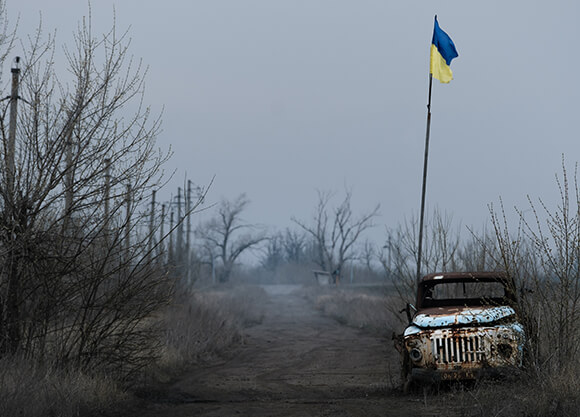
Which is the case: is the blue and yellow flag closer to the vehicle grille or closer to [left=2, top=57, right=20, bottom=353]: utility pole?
the vehicle grille

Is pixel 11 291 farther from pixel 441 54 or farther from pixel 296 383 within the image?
pixel 441 54

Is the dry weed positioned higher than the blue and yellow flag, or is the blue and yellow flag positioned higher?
the blue and yellow flag

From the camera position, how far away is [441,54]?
15102 millimetres

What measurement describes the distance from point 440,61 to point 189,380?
26.4 feet

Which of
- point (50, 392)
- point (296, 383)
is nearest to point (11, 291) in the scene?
point (50, 392)

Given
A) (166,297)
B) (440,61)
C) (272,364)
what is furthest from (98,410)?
(440,61)

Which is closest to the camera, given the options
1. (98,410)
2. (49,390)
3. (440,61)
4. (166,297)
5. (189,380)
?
(49,390)

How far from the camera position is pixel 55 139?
419 inches

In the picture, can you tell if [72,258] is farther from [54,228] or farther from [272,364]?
[272,364]

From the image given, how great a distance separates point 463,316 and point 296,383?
4182 mm

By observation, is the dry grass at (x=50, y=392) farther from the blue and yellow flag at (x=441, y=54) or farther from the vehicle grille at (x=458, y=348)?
the blue and yellow flag at (x=441, y=54)

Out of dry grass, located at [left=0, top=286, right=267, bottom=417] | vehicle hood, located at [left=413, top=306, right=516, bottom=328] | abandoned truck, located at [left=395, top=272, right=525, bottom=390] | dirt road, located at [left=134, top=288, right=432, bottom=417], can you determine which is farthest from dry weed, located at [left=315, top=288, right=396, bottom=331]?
abandoned truck, located at [left=395, top=272, right=525, bottom=390]

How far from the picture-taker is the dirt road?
9.98 meters

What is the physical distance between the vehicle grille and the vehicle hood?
221 mm
